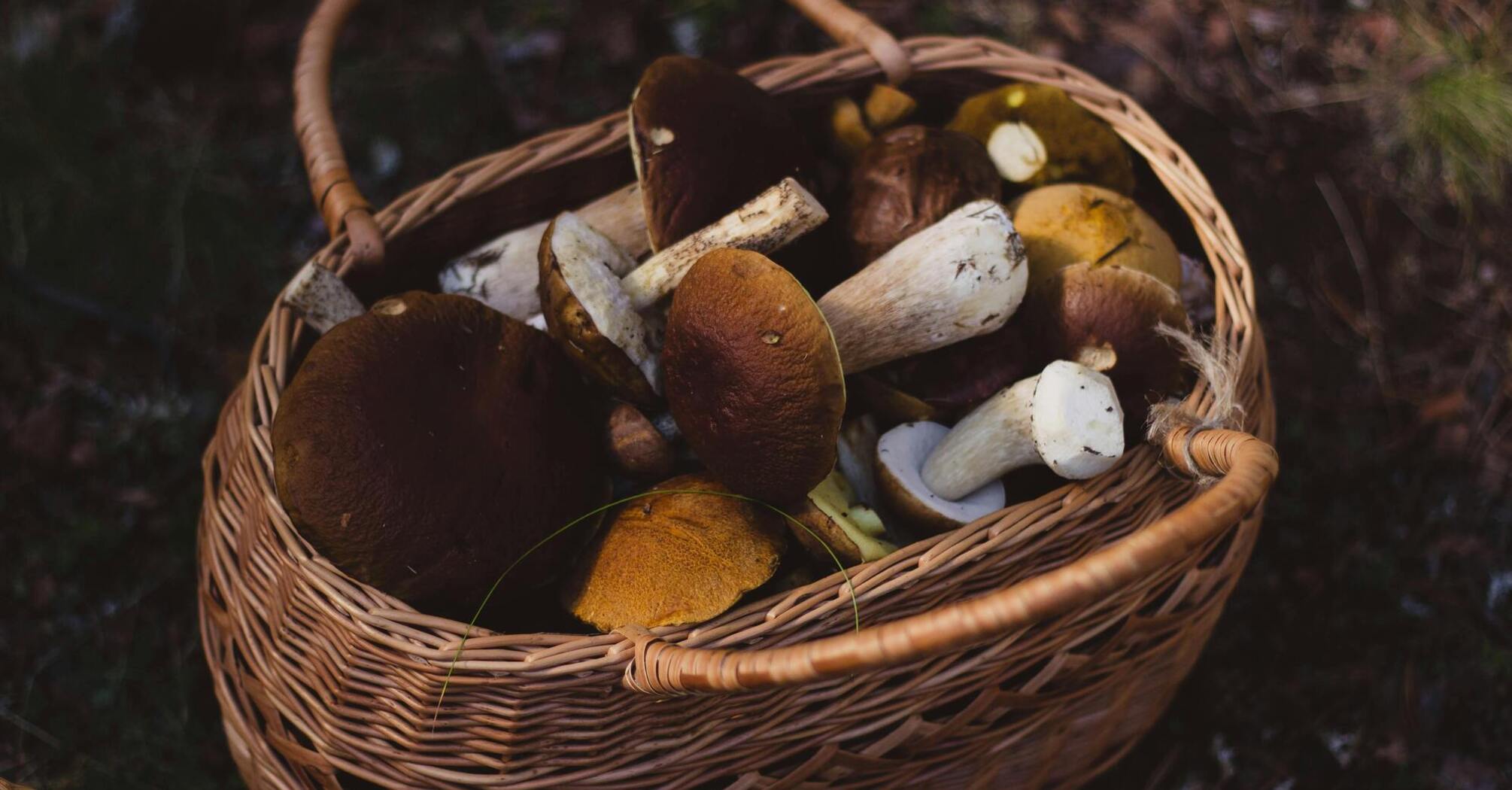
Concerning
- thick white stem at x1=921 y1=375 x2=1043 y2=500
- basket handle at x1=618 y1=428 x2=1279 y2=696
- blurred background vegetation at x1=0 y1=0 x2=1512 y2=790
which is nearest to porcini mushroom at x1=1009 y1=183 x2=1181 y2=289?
thick white stem at x1=921 y1=375 x2=1043 y2=500

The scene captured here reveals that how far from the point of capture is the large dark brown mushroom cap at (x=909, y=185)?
1.83 metres

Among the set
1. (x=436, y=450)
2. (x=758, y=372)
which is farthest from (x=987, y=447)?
(x=436, y=450)

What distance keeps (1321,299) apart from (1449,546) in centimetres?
77

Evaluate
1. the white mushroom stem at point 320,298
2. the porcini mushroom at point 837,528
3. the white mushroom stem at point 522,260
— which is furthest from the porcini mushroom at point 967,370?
the white mushroom stem at point 320,298

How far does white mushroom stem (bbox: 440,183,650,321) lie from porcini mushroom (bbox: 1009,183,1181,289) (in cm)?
76

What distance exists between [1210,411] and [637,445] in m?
0.98

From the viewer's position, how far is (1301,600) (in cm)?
244

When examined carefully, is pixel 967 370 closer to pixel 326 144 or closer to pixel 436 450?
pixel 436 450

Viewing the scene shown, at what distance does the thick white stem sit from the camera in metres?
1.68

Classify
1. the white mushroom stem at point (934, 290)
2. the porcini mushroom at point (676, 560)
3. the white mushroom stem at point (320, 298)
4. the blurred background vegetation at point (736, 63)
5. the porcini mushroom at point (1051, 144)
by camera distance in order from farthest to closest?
1. the blurred background vegetation at point (736, 63)
2. the porcini mushroom at point (1051, 144)
3. the white mushroom stem at point (320, 298)
4. the white mushroom stem at point (934, 290)
5. the porcini mushroom at point (676, 560)

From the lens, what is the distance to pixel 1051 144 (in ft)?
6.66

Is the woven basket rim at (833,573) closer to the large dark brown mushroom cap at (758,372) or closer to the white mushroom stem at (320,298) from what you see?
the white mushroom stem at (320,298)

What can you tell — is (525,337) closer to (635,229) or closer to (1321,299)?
(635,229)

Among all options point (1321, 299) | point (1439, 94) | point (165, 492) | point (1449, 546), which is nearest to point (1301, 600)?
point (1449, 546)
